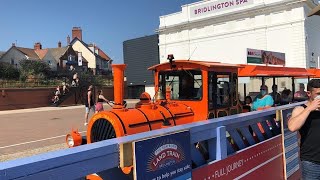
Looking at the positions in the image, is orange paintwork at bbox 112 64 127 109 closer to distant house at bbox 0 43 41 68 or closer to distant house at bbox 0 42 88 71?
distant house at bbox 0 42 88 71

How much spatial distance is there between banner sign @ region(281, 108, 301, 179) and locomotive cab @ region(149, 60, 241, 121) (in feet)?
5.28

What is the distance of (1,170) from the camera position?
1828 millimetres

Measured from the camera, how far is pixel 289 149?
216 inches

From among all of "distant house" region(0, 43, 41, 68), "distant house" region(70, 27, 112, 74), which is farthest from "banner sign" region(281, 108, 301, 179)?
"distant house" region(70, 27, 112, 74)

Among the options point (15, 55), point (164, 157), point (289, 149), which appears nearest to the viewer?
point (164, 157)

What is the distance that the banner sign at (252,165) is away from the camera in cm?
348

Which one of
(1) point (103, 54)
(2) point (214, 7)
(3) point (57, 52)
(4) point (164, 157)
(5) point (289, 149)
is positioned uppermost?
(1) point (103, 54)

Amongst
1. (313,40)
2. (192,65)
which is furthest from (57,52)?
(192,65)

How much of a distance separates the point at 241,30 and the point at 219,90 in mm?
32565

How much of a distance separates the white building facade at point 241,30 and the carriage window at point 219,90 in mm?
25434

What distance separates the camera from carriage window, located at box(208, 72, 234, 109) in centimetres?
686

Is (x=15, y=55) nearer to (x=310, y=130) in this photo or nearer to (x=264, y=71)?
(x=264, y=71)

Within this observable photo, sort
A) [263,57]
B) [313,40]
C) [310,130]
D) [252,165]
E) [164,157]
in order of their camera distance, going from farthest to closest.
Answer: [313,40]
[263,57]
[252,165]
[310,130]
[164,157]

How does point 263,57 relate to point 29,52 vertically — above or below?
below
